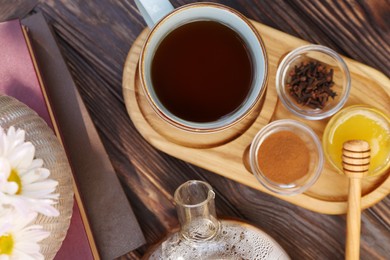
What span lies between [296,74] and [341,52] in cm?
9

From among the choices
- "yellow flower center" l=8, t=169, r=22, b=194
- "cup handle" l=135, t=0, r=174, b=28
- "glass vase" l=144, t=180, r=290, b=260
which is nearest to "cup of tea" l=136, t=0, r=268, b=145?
"cup handle" l=135, t=0, r=174, b=28

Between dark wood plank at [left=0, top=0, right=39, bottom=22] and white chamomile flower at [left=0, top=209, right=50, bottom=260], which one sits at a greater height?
dark wood plank at [left=0, top=0, right=39, bottom=22]

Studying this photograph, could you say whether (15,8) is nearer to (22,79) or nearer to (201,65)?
(22,79)

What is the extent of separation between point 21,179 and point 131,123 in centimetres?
29

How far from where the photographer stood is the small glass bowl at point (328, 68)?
73 centimetres

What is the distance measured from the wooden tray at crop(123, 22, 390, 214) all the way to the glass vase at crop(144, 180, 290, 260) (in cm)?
5

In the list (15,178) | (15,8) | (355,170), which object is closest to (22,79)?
(15,8)

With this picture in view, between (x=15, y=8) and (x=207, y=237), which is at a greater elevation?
(x=15, y=8)

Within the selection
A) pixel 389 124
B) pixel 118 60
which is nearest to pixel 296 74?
pixel 389 124

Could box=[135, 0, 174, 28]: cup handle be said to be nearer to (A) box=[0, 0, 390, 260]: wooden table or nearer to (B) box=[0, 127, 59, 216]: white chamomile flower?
(A) box=[0, 0, 390, 260]: wooden table

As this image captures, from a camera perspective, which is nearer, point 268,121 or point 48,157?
point 48,157

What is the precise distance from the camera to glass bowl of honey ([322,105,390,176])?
2.45 ft

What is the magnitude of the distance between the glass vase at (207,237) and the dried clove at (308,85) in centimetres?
19

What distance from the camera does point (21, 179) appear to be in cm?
52
